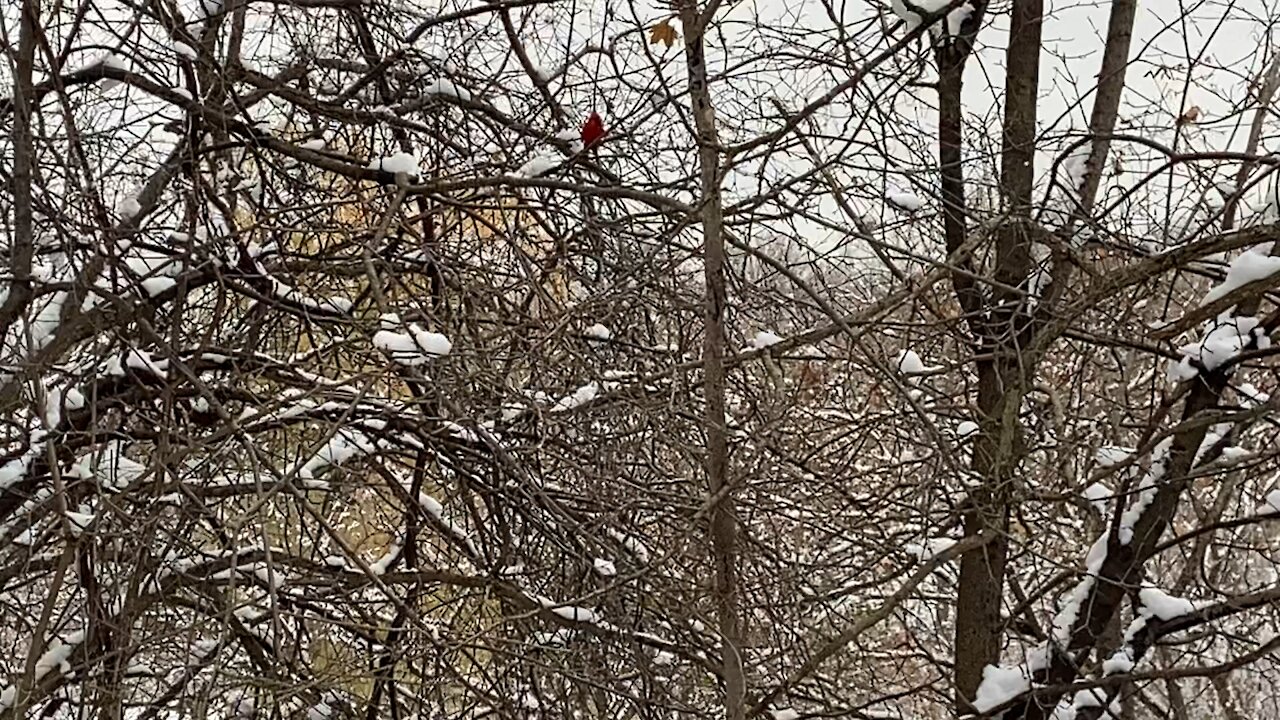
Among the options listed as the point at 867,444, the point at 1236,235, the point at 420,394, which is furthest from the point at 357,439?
the point at 1236,235

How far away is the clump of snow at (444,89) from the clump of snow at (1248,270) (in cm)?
238

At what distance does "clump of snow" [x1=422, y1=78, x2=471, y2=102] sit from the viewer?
3.92 meters

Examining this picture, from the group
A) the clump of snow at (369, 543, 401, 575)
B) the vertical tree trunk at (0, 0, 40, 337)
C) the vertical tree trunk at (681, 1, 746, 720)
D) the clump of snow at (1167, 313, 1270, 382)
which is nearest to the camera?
the vertical tree trunk at (681, 1, 746, 720)

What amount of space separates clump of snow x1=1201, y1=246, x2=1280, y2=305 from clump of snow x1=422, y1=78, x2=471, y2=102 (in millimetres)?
2381

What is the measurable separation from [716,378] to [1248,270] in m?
1.66

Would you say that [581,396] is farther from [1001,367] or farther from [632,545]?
[1001,367]

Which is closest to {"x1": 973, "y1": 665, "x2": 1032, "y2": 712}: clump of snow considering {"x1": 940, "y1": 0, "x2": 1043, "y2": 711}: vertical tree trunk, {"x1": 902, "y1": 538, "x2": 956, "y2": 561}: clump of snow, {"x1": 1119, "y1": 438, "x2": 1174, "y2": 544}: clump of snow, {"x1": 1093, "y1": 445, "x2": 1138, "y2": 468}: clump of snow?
{"x1": 940, "y1": 0, "x2": 1043, "y2": 711}: vertical tree trunk

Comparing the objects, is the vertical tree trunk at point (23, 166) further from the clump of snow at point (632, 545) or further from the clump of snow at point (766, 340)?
the clump of snow at point (766, 340)

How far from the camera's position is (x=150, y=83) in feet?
11.8

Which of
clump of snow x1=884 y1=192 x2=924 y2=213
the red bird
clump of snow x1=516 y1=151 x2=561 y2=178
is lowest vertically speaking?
clump of snow x1=884 y1=192 x2=924 y2=213

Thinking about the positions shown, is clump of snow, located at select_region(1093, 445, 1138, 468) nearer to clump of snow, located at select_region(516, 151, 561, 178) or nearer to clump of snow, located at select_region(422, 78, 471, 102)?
clump of snow, located at select_region(516, 151, 561, 178)

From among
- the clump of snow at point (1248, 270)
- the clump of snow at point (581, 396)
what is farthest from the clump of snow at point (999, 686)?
the clump of snow at point (581, 396)

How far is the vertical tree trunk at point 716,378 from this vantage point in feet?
9.53

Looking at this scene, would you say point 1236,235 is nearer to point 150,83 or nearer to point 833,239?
point 833,239
